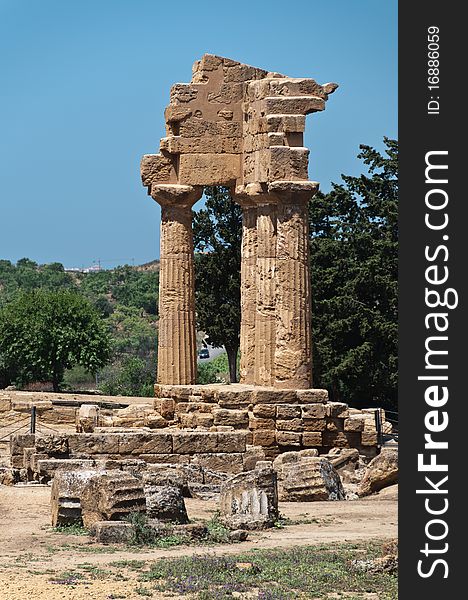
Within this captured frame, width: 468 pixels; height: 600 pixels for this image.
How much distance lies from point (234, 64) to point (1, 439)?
412 inches

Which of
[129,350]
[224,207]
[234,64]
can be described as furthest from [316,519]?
[129,350]

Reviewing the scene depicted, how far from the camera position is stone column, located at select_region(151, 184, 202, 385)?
105 ft

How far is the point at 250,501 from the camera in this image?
2127 cm

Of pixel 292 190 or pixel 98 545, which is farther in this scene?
pixel 292 190

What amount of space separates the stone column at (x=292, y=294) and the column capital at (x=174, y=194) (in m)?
2.73

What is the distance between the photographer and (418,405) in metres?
10.8

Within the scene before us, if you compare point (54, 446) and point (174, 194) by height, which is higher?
point (174, 194)

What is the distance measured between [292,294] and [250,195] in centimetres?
241

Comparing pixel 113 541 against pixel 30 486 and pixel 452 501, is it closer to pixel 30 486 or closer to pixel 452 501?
pixel 30 486

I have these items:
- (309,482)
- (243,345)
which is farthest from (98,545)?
(243,345)

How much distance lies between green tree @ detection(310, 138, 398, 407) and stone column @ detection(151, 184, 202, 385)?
1341 centimetres

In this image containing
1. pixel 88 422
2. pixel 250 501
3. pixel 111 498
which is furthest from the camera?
pixel 88 422

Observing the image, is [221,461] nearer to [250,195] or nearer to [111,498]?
[111,498]

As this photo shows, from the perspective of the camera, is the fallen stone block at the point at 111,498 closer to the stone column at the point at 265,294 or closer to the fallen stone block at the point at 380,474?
the fallen stone block at the point at 380,474
